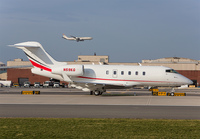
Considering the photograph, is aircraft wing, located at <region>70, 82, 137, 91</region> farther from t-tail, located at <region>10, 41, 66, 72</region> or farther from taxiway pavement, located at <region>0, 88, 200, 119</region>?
taxiway pavement, located at <region>0, 88, 200, 119</region>

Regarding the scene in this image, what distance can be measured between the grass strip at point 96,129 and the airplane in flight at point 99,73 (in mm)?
18368

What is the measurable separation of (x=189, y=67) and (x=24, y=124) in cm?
6740

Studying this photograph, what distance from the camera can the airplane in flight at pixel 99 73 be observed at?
31953mm

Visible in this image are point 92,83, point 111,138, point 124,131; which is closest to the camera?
point 111,138

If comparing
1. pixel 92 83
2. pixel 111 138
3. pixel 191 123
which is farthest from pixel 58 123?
pixel 92 83

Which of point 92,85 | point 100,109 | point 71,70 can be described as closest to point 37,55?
point 71,70

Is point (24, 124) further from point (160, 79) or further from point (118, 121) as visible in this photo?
point (160, 79)

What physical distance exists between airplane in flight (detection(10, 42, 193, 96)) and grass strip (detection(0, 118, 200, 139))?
1837cm

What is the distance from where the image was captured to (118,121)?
44.1 ft

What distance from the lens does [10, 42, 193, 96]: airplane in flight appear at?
31953mm

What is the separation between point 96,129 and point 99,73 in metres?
21.5

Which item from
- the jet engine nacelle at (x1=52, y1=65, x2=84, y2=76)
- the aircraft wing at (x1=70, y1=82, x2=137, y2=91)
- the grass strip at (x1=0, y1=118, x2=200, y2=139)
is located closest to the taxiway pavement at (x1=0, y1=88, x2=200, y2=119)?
the grass strip at (x1=0, y1=118, x2=200, y2=139)

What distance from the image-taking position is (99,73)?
32.8 m

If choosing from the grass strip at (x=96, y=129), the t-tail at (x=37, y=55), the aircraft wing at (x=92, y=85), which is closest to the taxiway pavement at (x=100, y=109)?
the grass strip at (x=96, y=129)
